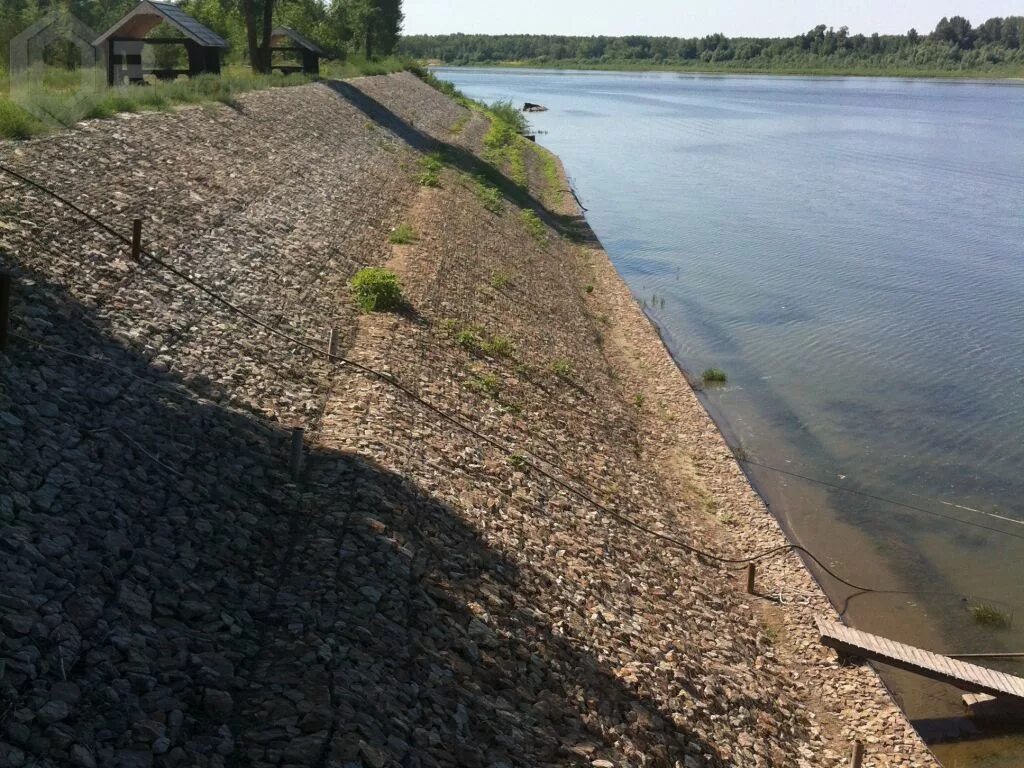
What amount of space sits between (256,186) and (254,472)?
12.3 m

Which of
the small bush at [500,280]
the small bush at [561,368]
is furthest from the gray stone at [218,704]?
the small bush at [500,280]

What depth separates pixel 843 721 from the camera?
11.3 m

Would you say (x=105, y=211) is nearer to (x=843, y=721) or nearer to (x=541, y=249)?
(x=843, y=721)

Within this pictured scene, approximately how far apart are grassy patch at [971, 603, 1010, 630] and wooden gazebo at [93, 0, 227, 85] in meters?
25.5

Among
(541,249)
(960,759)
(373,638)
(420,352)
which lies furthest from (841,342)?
(373,638)

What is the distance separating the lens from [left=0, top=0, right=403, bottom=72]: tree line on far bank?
4388 cm

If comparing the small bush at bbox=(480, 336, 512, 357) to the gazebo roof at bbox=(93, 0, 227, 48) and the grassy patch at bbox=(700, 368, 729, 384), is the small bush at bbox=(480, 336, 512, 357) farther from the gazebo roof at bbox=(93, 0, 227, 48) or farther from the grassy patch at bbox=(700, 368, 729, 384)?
the gazebo roof at bbox=(93, 0, 227, 48)

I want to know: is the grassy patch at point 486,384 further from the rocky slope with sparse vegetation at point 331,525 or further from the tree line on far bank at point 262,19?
the tree line on far bank at point 262,19

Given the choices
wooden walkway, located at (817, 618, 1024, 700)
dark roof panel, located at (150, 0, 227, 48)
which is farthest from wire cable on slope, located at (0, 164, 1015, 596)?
dark roof panel, located at (150, 0, 227, 48)

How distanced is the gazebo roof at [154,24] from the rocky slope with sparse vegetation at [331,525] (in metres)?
9.56

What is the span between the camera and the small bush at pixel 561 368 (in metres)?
19.1

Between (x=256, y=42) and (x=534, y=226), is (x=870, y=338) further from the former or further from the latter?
(x=256, y=42)

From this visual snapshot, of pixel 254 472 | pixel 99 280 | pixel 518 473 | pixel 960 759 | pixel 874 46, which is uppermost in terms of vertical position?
pixel 874 46

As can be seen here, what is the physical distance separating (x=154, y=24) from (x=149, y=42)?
7.22 feet
